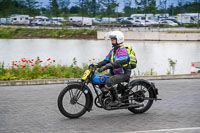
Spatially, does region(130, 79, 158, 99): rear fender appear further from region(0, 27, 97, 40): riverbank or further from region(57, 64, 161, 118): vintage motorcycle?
region(0, 27, 97, 40): riverbank

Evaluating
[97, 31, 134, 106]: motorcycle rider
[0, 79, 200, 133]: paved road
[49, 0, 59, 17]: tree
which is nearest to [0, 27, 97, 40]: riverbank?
[49, 0, 59, 17]: tree

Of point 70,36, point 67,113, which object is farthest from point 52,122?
point 70,36

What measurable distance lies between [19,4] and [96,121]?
120 meters

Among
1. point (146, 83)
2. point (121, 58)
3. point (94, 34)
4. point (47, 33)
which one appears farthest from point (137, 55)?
point (47, 33)

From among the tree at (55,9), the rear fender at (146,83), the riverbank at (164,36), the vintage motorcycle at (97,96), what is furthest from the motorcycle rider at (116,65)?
the tree at (55,9)

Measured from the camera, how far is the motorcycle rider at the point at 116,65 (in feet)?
23.7

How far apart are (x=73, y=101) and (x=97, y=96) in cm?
49

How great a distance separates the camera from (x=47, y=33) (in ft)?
226

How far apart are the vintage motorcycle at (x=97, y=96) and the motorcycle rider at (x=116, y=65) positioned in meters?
0.11

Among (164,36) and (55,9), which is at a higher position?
(55,9)

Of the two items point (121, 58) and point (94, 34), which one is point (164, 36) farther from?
point (121, 58)

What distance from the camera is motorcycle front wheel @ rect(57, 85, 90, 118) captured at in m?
7.15

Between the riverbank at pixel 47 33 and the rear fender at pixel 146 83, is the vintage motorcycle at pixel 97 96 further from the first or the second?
the riverbank at pixel 47 33

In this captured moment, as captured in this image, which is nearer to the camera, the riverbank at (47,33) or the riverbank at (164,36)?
the riverbank at (164,36)
